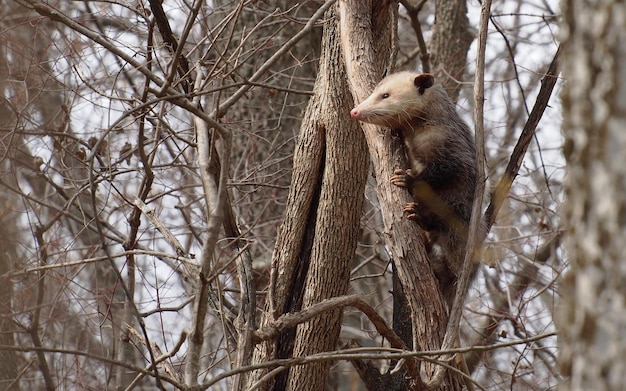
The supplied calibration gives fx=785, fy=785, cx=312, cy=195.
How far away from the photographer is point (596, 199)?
116 centimetres

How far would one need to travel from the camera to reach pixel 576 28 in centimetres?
122

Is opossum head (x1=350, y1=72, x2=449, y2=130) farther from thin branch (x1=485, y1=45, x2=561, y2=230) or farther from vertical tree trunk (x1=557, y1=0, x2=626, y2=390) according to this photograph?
vertical tree trunk (x1=557, y1=0, x2=626, y2=390)

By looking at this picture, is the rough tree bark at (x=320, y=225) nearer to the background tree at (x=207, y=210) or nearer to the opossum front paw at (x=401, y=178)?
the background tree at (x=207, y=210)

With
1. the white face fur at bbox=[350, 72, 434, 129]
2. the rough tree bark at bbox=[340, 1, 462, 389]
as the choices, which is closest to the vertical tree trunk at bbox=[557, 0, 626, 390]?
the rough tree bark at bbox=[340, 1, 462, 389]

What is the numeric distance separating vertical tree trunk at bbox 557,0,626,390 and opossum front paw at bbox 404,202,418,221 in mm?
1847

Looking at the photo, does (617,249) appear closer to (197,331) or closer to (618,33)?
(618,33)

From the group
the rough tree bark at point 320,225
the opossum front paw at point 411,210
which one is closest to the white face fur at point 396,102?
the rough tree bark at point 320,225

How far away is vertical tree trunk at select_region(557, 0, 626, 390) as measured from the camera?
1.12 meters

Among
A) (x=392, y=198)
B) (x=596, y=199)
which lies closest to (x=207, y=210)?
→ (x=392, y=198)

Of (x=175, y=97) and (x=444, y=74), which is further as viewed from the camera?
(x=444, y=74)

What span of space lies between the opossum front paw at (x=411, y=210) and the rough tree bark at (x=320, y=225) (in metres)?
0.43

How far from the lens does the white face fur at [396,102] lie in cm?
332

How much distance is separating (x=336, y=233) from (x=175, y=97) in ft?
4.24

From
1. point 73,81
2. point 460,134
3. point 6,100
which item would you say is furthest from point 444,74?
point 6,100
